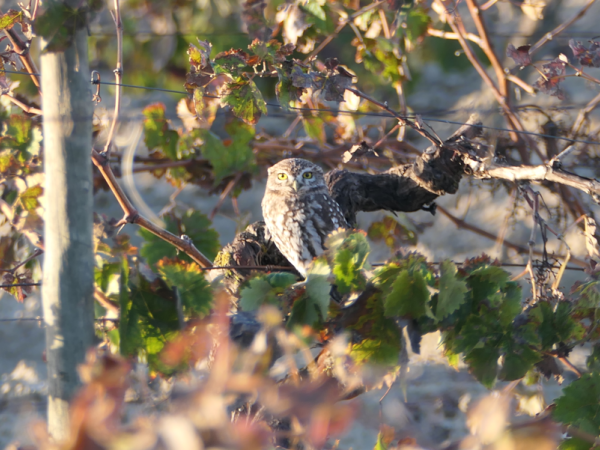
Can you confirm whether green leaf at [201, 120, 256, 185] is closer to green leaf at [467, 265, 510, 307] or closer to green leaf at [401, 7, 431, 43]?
green leaf at [401, 7, 431, 43]

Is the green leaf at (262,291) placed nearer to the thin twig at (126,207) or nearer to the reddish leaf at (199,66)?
the thin twig at (126,207)

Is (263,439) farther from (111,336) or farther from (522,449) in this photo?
(111,336)

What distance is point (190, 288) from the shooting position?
3.48 ft

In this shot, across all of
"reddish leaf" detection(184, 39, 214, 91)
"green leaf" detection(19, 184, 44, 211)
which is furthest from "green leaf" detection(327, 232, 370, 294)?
"green leaf" detection(19, 184, 44, 211)

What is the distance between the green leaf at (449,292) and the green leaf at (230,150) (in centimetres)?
143

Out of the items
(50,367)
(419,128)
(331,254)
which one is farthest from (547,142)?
(50,367)

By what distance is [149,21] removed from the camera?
4.09 m

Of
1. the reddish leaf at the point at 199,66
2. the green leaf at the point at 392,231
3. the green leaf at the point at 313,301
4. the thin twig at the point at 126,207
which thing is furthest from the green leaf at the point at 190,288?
the green leaf at the point at 392,231

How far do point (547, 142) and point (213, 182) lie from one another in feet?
4.96

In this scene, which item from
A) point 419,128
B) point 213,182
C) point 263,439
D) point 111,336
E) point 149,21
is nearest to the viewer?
point 263,439

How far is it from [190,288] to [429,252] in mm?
3672

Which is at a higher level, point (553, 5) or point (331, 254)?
point (553, 5)

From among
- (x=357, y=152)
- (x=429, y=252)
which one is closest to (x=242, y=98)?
(x=357, y=152)

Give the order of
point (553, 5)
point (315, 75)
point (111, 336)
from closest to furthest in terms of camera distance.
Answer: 1. point (111, 336)
2. point (315, 75)
3. point (553, 5)
